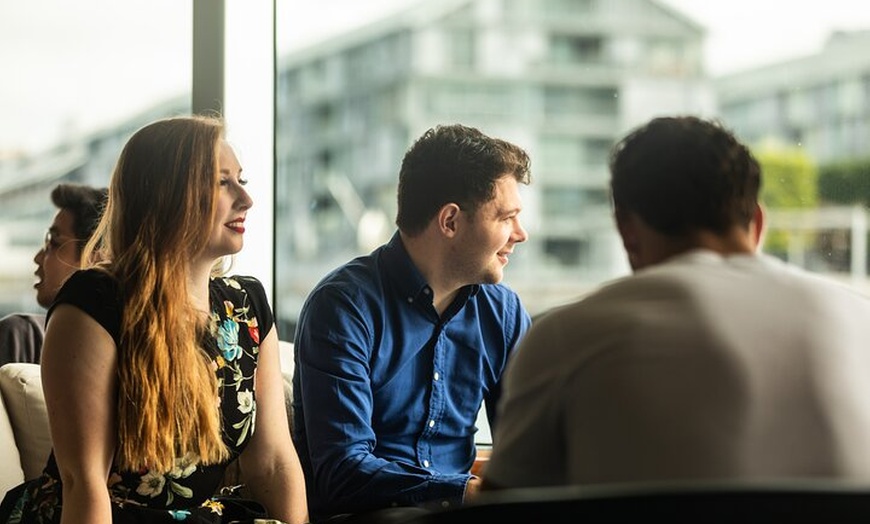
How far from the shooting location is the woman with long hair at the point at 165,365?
199 cm

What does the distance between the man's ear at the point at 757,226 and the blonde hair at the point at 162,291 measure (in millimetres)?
1079

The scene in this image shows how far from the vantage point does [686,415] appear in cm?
117

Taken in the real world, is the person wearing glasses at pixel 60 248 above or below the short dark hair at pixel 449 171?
below

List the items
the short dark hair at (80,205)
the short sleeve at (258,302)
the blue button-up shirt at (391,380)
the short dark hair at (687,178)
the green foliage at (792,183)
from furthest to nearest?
the short dark hair at (80,205) < the green foliage at (792,183) < the short sleeve at (258,302) < the blue button-up shirt at (391,380) < the short dark hair at (687,178)

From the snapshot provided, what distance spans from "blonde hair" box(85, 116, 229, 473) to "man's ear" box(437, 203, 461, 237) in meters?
0.48

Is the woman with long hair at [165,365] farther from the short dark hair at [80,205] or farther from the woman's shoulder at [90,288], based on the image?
the short dark hair at [80,205]

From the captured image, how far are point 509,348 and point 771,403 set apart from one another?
1.34 metres

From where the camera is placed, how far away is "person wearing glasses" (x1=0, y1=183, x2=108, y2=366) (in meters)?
3.03

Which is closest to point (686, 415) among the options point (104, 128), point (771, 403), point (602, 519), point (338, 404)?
point (771, 403)

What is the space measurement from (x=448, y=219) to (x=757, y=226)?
105cm

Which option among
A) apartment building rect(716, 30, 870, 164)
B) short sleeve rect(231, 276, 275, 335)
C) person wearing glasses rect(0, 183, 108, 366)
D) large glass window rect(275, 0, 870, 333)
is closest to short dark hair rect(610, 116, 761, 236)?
large glass window rect(275, 0, 870, 333)

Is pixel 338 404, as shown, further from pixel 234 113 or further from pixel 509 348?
pixel 234 113

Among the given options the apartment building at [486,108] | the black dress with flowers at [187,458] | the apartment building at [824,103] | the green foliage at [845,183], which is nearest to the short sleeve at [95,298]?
the black dress with flowers at [187,458]

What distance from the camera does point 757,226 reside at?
4.65 feet
